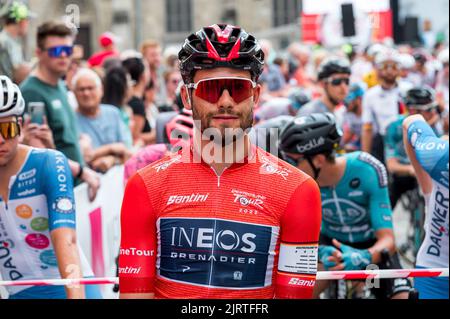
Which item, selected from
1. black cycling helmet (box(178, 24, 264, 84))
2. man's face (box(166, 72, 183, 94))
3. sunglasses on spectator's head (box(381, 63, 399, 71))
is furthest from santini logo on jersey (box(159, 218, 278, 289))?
man's face (box(166, 72, 183, 94))

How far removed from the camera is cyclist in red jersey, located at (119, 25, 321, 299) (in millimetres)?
3697

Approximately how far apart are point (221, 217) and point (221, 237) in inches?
2.9

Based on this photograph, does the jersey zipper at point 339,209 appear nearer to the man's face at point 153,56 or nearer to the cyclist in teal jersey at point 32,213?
the cyclist in teal jersey at point 32,213

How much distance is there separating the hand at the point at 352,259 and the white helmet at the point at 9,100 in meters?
2.03

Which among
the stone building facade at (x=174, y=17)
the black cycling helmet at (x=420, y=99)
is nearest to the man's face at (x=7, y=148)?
the black cycling helmet at (x=420, y=99)

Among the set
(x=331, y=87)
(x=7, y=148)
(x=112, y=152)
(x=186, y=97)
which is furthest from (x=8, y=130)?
(x=331, y=87)

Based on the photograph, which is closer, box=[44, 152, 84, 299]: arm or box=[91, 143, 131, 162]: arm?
box=[44, 152, 84, 299]: arm

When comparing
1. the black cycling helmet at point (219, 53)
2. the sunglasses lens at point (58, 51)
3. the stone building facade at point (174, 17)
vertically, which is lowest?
the stone building facade at point (174, 17)

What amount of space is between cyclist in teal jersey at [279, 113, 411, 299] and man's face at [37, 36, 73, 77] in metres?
2.73

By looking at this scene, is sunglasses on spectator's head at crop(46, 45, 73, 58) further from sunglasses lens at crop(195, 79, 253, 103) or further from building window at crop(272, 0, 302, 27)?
building window at crop(272, 0, 302, 27)

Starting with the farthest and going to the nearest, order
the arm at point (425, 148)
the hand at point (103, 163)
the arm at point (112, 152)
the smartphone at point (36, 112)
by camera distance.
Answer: the arm at point (112, 152) → the hand at point (103, 163) → the smartphone at point (36, 112) → the arm at point (425, 148)

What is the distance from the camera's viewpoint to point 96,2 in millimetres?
58625

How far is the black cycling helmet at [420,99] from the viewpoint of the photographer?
33.2 ft

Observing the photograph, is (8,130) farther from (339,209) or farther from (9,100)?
(339,209)
